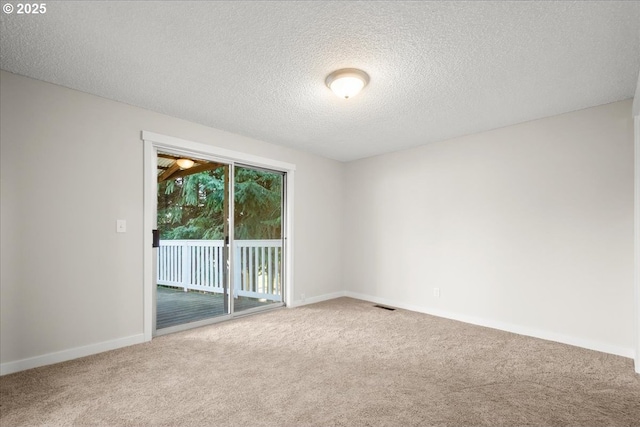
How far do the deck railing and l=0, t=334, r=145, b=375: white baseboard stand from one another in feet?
4.92

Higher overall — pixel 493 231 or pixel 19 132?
pixel 19 132

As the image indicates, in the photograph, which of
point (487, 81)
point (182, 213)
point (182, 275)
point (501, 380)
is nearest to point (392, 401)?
point (501, 380)

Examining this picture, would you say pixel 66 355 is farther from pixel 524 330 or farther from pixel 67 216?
pixel 524 330

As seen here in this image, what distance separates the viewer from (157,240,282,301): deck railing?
4398 mm

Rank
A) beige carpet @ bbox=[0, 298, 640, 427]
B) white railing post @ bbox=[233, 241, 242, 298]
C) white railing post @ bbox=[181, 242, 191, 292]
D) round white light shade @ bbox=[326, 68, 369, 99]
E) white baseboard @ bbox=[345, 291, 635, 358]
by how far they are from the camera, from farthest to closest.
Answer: white railing post @ bbox=[181, 242, 191, 292] < white railing post @ bbox=[233, 241, 242, 298] < white baseboard @ bbox=[345, 291, 635, 358] < round white light shade @ bbox=[326, 68, 369, 99] < beige carpet @ bbox=[0, 298, 640, 427]

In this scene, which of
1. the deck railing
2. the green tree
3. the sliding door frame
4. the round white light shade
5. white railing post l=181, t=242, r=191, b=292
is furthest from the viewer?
white railing post l=181, t=242, r=191, b=292

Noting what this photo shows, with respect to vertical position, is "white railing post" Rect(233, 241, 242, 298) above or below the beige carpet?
above

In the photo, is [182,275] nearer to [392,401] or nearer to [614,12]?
[392,401]

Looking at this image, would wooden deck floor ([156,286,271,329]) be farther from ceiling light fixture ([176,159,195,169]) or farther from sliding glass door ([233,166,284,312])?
ceiling light fixture ([176,159,195,169])

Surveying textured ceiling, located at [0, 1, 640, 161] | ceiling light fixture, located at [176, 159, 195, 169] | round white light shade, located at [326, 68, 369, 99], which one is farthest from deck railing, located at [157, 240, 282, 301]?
round white light shade, located at [326, 68, 369, 99]

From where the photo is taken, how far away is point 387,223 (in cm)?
467

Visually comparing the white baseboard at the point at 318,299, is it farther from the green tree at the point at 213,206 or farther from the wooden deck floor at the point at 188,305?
the green tree at the point at 213,206

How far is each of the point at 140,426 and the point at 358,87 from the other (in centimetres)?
264

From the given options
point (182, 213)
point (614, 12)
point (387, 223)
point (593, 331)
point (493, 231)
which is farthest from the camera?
point (387, 223)
